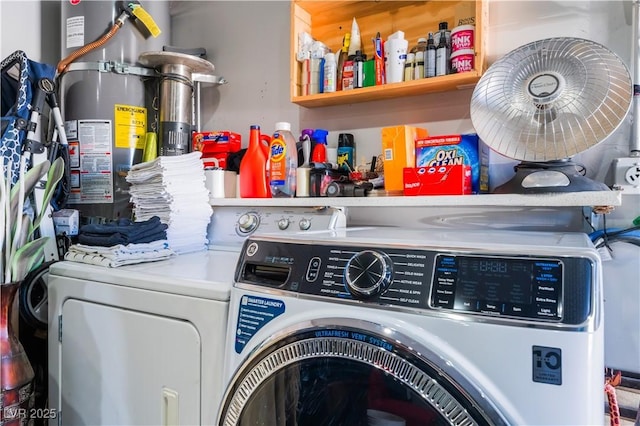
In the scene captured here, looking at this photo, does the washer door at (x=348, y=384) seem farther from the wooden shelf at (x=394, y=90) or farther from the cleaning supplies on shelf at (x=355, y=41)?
the cleaning supplies on shelf at (x=355, y=41)

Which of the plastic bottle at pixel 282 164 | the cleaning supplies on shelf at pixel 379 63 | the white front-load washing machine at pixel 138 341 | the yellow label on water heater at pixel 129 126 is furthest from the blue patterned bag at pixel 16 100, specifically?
the cleaning supplies on shelf at pixel 379 63

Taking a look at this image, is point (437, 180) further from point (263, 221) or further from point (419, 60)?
point (263, 221)

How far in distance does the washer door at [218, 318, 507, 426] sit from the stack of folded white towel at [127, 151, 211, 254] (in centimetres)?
82

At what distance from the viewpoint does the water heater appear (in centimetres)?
178

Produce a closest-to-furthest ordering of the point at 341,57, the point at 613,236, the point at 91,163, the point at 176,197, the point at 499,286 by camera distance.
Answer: the point at 499,286
the point at 613,236
the point at 176,197
the point at 341,57
the point at 91,163

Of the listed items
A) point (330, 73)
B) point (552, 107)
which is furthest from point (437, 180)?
point (330, 73)

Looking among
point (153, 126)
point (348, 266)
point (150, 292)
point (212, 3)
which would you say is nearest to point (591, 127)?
point (348, 266)

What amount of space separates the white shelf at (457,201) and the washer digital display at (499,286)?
1.87 ft

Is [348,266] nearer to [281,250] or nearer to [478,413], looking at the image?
[281,250]

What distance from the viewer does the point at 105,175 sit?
1.78 meters

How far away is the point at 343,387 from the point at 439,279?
0.91ft

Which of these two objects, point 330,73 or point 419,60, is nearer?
point 419,60

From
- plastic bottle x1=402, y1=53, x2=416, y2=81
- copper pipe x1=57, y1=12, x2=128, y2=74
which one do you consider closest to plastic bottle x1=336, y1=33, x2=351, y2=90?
plastic bottle x1=402, y1=53, x2=416, y2=81

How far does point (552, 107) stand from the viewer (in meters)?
1.14
